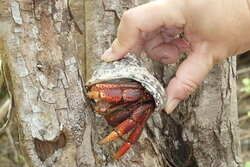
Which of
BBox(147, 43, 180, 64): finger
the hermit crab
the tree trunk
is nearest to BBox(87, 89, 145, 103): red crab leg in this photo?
the hermit crab

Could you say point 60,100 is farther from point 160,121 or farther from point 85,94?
point 160,121

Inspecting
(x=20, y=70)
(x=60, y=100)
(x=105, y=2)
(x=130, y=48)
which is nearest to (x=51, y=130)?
(x=60, y=100)

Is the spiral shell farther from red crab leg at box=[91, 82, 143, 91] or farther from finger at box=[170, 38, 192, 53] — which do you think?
finger at box=[170, 38, 192, 53]

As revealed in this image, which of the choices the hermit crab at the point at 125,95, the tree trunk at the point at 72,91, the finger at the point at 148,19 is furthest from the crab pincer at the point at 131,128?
the finger at the point at 148,19

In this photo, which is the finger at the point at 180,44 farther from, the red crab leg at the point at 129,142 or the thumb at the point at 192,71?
the red crab leg at the point at 129,142

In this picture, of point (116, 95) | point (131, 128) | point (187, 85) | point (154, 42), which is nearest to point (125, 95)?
point (116, 95)

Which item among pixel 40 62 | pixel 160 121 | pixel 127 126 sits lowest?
pixel 160 121

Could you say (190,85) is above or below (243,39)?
below
